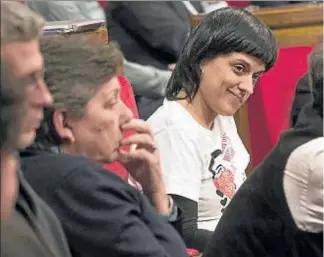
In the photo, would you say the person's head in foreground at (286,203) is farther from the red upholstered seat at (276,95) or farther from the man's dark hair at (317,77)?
the red upholstered seat at (276,95)

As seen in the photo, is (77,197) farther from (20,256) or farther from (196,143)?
(196,143)

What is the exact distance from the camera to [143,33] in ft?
9.90

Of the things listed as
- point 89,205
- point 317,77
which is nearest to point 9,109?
point 89,205

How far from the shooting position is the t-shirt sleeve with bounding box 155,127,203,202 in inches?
74.1

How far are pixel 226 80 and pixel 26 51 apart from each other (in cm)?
98

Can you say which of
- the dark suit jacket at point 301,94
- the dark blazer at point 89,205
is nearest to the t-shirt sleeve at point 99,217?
the dark blazer at point 89,205

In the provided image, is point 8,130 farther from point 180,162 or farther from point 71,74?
point 180,162

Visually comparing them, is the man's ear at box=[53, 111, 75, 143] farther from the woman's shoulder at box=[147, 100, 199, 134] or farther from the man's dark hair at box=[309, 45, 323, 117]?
the woman's shoulder at box=[147, 100, 199, 134]

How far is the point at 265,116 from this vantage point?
2.89m

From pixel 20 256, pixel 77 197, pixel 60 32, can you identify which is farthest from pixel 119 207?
pixel 60 32

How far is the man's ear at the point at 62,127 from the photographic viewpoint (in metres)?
1.30

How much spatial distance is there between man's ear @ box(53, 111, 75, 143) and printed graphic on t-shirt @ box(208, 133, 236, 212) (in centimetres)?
68

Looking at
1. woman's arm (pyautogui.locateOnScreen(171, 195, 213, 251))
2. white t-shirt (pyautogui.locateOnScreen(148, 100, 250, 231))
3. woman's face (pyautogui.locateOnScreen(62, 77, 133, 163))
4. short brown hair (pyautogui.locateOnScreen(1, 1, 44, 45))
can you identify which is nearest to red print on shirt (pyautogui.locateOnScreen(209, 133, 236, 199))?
white t-shirt (pyautogui.locateOnScreen(148, 100, 250, 231))

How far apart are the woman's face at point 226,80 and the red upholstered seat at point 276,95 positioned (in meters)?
0.86
